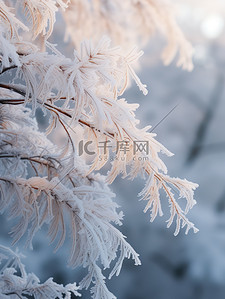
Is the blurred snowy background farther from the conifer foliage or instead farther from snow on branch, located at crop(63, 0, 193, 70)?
the conifer foliage

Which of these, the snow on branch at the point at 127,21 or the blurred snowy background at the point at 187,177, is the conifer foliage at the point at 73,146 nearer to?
the snow on branch at the point at 127,21

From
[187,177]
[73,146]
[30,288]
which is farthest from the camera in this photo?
[187,177]

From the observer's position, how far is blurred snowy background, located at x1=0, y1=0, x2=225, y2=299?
824 cm

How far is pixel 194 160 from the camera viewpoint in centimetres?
1089

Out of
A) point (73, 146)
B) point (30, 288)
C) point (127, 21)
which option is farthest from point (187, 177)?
point (73, 146)

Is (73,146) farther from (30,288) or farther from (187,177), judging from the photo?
(187,177)

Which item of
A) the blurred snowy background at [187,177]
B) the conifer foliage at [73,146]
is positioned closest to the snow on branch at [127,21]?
the blurred snowy background at [187,177]

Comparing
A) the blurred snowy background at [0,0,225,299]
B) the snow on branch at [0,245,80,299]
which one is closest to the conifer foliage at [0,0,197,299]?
the snow on branch at [0,245,80,299]

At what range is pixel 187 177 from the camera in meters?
10.7

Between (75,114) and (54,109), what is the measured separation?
10.8 inches

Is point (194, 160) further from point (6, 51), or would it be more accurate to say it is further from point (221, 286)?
point (6, 51)

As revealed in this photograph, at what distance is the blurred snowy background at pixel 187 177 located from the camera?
27.0 feet

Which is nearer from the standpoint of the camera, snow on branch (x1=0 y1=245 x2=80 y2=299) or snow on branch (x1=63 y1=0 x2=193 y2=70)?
snow on branch (x1=0 y1=245 x2=80 y2=299)

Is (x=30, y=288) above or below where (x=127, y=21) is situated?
below
